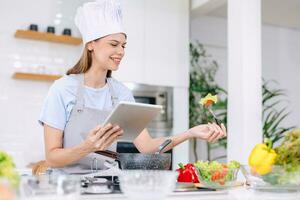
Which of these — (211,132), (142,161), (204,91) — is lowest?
(142,161)

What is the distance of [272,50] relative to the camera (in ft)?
19.2

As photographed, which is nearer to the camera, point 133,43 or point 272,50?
point 133,43

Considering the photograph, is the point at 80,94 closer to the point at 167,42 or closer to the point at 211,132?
the point at 211,132

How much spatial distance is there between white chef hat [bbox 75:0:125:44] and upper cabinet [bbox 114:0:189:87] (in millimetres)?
1762

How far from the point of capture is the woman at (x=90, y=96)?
1956 mm

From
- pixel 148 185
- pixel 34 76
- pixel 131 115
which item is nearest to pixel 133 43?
pixel 34 76

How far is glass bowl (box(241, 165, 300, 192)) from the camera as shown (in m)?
1.30

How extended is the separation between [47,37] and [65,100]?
2.09 m

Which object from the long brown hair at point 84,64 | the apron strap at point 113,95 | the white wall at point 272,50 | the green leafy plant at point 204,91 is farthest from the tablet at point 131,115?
the white wall at point 272,50

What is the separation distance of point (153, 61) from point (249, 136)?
1.27 m

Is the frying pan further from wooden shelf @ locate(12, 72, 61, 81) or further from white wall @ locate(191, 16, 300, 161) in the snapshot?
white wall @ locate(191, 16, 300, 161)

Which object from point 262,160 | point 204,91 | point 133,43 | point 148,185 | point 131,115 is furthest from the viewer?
point 204,91

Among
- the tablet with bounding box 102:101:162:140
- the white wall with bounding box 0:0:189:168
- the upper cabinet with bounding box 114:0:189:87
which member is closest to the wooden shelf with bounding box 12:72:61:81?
the white wall with bounding box 0:0:189:168

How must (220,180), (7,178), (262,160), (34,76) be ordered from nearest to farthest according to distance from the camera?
1. (7,178)
2. (262,160)
3. (220,180)
4. (34,76)
